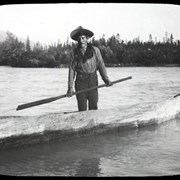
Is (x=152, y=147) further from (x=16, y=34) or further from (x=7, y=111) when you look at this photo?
(x=16, y=34)

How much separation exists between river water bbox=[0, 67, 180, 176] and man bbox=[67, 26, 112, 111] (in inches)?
2.5

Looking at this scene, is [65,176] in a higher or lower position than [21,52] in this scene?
lower

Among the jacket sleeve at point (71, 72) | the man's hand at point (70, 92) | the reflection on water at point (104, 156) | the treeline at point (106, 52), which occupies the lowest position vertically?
the reflection on water at point (104, 156)

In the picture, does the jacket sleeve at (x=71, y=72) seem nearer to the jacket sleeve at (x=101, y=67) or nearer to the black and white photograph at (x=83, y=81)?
the black and white photograph at (x=83, y=81)

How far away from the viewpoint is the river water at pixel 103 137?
3.28 m

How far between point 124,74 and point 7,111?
1220mm

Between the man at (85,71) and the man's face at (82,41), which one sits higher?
the man's face at (82,41)

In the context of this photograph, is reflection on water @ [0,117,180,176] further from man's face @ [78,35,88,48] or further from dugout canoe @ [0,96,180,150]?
man's face @ [78,35,88,48]

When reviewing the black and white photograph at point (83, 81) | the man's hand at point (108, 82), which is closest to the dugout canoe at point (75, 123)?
the black and white photograph at point (83, 81)

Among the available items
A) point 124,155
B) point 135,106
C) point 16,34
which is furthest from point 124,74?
point 16,34

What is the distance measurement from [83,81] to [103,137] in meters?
0.67

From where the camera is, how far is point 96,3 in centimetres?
355

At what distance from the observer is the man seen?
3.86 metres

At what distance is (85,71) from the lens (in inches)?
157
